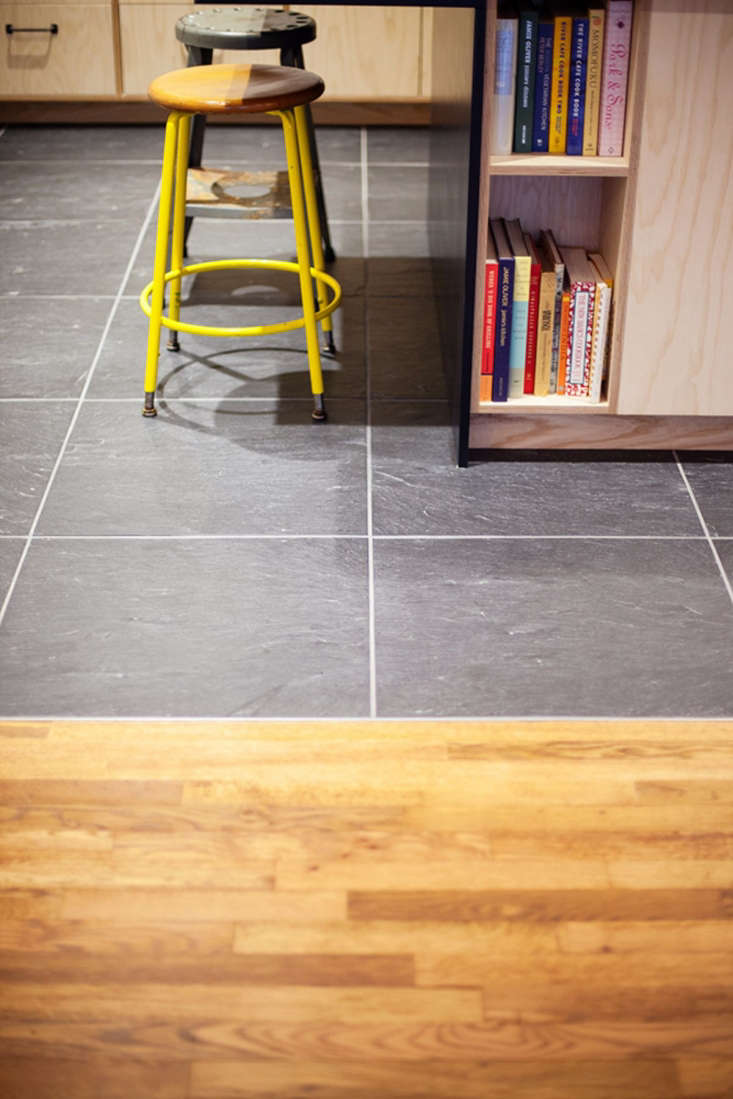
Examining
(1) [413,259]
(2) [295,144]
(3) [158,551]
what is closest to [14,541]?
(3) [158,551]

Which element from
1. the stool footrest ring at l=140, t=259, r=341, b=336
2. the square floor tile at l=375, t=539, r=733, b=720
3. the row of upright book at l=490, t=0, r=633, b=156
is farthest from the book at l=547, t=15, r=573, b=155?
the square floor tile at l=375, t=539, r=733, b=720

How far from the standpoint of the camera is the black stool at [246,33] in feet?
9.68

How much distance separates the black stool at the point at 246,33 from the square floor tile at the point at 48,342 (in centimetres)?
45

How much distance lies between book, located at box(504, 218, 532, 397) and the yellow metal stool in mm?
403

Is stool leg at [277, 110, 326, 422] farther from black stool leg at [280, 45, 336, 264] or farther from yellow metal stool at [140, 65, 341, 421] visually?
black stool leg at [280, 45, 336, 264]

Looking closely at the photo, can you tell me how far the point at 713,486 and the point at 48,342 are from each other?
5.00 feet

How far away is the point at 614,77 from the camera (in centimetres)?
247

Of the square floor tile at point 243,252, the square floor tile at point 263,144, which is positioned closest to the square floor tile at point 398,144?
the square floor tile at point 263,144

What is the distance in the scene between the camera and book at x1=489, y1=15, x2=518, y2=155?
7.95 feet

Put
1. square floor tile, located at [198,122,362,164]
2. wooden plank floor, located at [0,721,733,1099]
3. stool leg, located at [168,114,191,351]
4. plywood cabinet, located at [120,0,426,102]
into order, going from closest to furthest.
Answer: wooden plank floor, located at [0,721,733,1099] → stool leg, located at [168,114,191,351] → square floor tile, located at [198,122,362,164] → plywood cabinet, located at [120,0,426,102]

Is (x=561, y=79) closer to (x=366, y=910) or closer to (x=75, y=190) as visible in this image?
(x=366, y=910)

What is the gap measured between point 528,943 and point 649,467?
4.24 ft

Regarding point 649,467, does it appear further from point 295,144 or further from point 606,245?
point 295,144

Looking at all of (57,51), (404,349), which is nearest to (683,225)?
(404,349)
